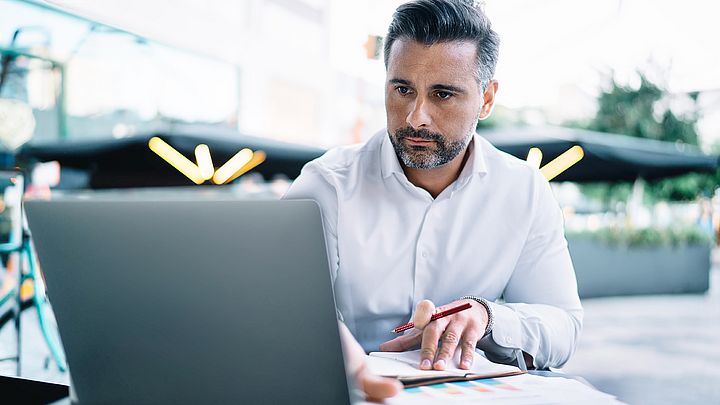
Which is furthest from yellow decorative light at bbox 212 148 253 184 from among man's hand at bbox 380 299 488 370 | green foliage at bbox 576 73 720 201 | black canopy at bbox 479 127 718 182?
green foliage at bbox 576 73 720 201

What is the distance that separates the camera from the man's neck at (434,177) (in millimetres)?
1490

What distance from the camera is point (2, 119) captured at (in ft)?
15.6

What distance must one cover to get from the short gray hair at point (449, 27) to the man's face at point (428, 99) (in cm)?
2

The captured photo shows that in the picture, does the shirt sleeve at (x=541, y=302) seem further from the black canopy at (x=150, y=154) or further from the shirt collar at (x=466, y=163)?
the black canopy at (x=150, y=154)

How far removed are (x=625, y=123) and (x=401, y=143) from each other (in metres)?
11.3

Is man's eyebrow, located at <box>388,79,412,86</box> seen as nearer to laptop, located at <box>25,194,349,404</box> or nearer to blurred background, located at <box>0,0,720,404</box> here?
blurred background, located at <box>0,0,720,404</box>

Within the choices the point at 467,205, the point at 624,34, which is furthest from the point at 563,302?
the point at 624,34

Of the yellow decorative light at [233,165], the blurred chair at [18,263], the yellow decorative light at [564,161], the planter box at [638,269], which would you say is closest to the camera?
the blurred chair at [18,263]

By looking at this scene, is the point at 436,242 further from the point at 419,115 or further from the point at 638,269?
the point at 638,269

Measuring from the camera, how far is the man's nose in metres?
1.36

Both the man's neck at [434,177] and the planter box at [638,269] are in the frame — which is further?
the planter box at [638,269]

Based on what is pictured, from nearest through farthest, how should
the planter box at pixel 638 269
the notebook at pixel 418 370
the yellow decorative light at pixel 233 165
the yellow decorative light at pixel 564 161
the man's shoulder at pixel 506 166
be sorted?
the notebook at pixel 418 370 → the man's shoulder at pixel 506 166 → the yellow decorative light at pixel 233 165 → the yellow decorative light at pixel 564 161 → the planter box at pixel 638 269

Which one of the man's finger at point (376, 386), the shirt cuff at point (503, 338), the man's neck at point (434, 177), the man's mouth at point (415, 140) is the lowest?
the shirt cuff at point (503, 338)

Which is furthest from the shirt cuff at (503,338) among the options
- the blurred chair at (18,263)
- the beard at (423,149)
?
the blurred chair at (18,263)
